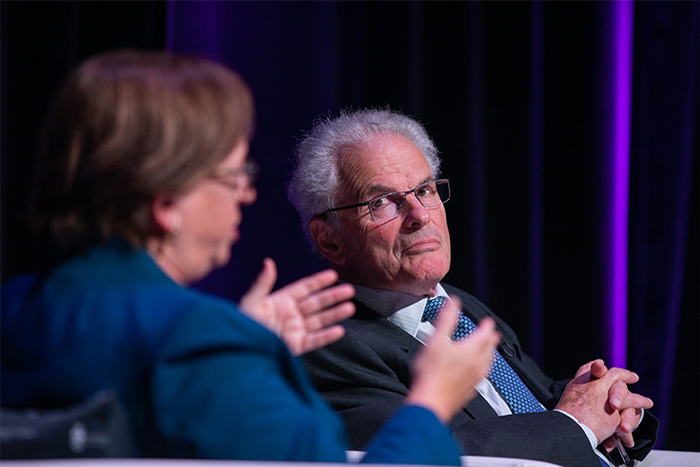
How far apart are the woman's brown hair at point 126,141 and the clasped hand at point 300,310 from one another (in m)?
0.28

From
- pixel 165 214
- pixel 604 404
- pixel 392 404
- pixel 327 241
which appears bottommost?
pixel 604 404

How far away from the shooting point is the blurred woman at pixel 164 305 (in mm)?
739

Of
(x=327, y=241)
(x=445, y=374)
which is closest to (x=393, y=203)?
(x=327, y=241)

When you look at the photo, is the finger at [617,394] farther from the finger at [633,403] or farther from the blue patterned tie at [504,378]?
the blue patterned tie at [504,378]

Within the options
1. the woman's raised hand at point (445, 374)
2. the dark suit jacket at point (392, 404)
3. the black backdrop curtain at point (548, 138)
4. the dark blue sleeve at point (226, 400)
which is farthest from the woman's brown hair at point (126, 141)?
the black backdrop curtain at point (548, 138)

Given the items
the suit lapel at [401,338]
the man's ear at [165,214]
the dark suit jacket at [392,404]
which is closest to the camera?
the man's ear at [165,214]

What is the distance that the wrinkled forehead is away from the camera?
6.13 feet

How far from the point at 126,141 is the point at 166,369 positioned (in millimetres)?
285

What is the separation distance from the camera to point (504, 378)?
178 centimetres

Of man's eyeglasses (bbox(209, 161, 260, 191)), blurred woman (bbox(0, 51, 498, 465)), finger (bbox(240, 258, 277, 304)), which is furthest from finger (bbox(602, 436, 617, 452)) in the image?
man's eyeglasses (bbox(209, 161, 260, 191))

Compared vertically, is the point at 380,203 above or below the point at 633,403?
above

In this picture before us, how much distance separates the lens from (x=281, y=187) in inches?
105

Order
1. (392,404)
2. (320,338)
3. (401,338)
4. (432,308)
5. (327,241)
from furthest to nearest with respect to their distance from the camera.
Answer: (327,241) < (432,308) < (401,338) < (392,404) < (320,338)

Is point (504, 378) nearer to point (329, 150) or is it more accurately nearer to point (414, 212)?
point (414, 212)
